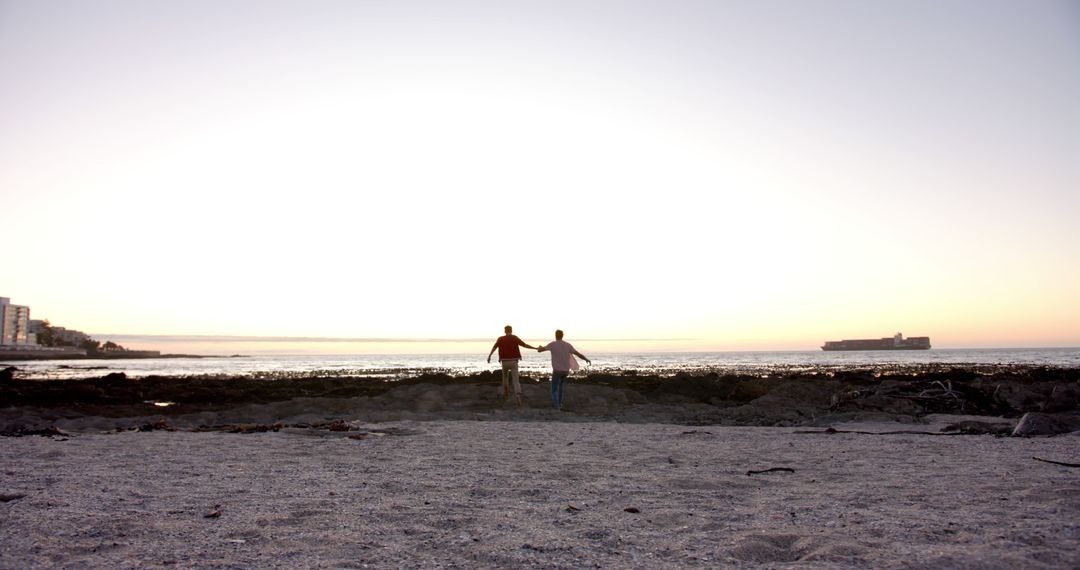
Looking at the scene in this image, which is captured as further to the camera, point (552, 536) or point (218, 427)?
point (218, 427)

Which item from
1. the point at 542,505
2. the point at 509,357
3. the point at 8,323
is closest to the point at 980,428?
the point at 542,505

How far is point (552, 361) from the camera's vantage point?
16.1 metres

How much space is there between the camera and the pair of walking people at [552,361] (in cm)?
1611

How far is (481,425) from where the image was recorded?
12148mm

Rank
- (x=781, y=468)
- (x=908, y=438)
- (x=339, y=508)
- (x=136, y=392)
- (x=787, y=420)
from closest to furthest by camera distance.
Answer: (x=339, y=508), (x=781, y=468), (x=908, y=438), (x=787, y=420), (x=136, y=392)

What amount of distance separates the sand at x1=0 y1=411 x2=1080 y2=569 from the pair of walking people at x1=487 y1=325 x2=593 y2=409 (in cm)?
673

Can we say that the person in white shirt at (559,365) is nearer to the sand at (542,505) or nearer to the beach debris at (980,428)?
the sand at (542,505)

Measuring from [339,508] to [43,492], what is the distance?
2771 millimetres

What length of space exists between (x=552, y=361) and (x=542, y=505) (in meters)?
10.6

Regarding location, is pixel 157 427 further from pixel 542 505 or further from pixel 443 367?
pixel 443 367

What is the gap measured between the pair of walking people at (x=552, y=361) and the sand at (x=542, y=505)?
6.73m

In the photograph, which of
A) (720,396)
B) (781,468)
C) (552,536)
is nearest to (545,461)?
(781,468)

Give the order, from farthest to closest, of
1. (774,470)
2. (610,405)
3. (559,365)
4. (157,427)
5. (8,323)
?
(8,323)
(610,405)
(559,365)
(157,427)
(774,470)

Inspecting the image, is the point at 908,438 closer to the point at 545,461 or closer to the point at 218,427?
the point at 545,461
